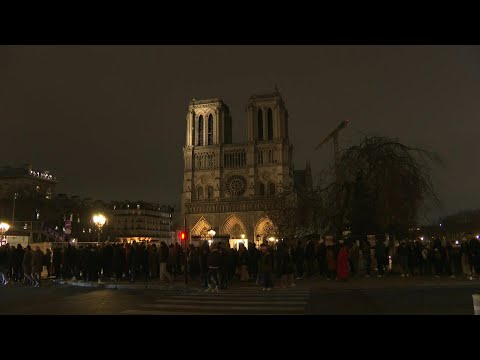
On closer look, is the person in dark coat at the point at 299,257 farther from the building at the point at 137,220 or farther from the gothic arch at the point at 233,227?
the building at the point at 137,220

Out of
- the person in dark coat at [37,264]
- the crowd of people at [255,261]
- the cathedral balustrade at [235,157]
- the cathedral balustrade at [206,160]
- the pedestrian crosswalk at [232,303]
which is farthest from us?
the cathedral balustrade at [206,160]

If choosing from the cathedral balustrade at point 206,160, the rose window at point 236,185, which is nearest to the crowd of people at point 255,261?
the rose window at point 236,185

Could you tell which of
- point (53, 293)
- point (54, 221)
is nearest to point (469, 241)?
point (53, 293)

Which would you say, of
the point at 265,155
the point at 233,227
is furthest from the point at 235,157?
the point at 233,227

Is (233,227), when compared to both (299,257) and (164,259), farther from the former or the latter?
(164,259)

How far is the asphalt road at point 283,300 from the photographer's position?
405 inches

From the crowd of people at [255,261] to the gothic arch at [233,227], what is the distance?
5033 cm

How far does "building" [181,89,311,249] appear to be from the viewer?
232ft

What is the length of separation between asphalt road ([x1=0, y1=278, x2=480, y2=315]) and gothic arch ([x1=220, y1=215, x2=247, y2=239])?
53.9 m

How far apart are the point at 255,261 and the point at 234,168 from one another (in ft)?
184

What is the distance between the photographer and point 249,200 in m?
70.8

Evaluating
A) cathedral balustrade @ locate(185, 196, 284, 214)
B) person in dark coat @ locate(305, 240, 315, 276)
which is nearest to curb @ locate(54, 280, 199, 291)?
person in dark coat @ locate(305, 240, 315, 276)
